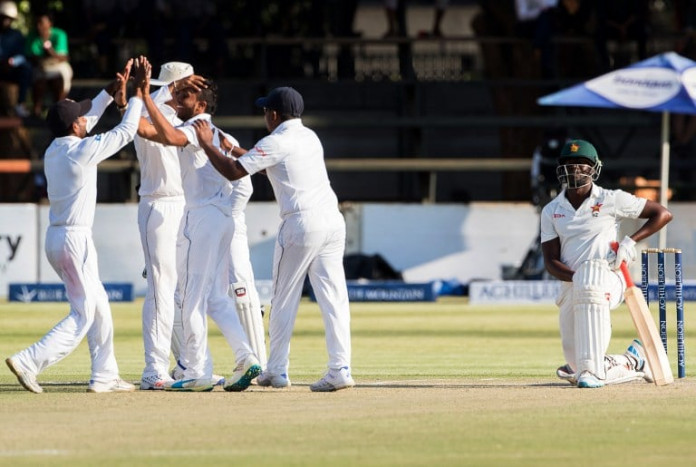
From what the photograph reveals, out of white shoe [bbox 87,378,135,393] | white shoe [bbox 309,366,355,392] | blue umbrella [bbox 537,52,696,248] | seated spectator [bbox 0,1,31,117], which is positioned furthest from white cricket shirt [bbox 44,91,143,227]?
seated spectator [bbox 0,1,31,117]

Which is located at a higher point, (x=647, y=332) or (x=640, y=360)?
(x=647, y=332)

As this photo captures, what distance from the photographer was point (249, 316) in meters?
10.5

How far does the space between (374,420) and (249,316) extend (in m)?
2.39

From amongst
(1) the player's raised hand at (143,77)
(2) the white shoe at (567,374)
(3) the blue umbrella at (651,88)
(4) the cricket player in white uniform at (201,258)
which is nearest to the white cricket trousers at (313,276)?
(4) the cricket player in white uniform at (201,258)

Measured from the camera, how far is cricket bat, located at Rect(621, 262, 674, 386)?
32.7ft

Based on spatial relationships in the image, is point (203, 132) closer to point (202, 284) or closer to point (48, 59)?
point (202, 284)

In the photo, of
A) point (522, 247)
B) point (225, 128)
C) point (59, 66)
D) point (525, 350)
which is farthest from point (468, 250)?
point (525, 350)

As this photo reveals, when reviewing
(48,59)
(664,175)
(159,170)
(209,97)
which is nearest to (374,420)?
(159,170)

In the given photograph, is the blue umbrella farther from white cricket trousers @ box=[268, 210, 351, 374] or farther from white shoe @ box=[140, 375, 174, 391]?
white shoe @ box=[140, 375, 174, 391]

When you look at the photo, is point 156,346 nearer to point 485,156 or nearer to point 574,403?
point 574,403

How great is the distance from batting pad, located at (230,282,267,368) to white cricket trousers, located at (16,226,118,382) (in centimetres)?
101

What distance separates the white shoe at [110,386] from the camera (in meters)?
9.84

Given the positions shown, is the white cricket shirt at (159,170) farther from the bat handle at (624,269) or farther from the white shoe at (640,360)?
the white shoe at (640,360)

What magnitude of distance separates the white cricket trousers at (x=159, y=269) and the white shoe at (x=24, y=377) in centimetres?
74
